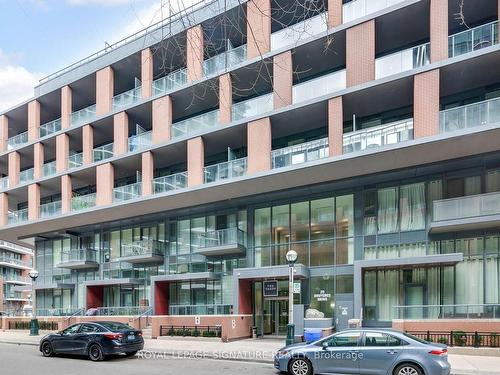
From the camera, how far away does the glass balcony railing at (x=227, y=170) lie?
78.5 ft

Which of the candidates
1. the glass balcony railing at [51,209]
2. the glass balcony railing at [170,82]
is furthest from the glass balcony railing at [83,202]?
the glass balcony railing at [170,82]

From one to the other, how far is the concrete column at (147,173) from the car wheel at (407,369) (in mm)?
18571

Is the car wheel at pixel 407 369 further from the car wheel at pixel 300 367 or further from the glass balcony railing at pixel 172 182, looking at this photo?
the glass balcony railing at pixel 172 182

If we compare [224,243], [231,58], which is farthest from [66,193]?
[231,58]

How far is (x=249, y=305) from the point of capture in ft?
78.8

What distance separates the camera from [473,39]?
19219 millimetres

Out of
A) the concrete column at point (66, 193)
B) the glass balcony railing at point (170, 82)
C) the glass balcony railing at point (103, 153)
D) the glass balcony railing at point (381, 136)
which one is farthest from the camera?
the concrete column at point (66, 193)

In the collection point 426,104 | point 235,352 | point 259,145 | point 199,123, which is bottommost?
point 235,352

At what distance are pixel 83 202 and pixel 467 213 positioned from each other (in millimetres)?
22430

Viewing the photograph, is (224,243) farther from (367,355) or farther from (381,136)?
(367,355)

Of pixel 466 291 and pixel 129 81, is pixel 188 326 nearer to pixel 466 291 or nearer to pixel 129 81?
pixel 466 291

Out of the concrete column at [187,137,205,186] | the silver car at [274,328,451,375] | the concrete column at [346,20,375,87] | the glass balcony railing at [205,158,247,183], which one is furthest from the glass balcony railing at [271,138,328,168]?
the silver car at [274,328,451,375]

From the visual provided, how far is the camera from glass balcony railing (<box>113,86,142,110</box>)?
29.0m

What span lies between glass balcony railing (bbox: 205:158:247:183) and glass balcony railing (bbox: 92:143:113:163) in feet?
27.8
